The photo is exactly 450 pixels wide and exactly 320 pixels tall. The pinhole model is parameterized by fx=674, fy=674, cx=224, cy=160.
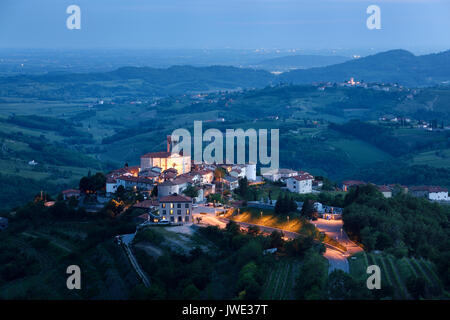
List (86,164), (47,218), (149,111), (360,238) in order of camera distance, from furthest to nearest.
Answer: (149,111), (86,164), (47,218), (360,238)

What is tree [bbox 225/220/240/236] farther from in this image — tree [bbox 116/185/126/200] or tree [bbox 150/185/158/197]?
tree [bbox 116/185/126/200]

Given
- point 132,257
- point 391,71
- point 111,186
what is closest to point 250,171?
point 111,186

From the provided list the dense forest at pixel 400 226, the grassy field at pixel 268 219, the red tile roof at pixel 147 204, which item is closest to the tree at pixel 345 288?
the dense forest at pixel 400 226

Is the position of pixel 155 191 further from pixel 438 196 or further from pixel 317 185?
pixel 438 196

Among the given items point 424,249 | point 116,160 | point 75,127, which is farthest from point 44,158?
point 424,249

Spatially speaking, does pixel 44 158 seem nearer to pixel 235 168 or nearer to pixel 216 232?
pixel 235 168

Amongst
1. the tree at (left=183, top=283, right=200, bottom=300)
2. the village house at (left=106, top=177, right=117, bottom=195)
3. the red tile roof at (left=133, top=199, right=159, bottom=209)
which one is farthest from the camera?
the village house at (left=106, top=177, right=117, bottom=195)

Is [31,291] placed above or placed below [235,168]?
below

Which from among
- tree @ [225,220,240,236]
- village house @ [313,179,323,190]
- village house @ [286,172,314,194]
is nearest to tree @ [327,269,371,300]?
tree @ [225,220,240,236]
